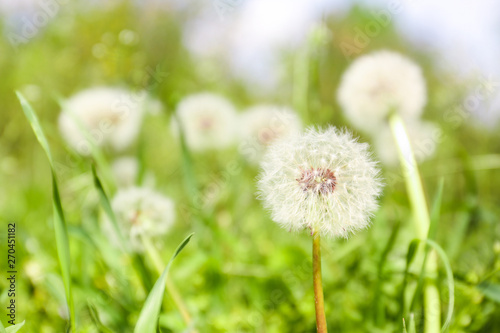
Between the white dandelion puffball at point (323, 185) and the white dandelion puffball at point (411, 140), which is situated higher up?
the white dandelion puffball at point (323, 185)

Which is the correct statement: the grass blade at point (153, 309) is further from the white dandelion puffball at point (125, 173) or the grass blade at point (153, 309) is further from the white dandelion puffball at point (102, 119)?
the white dandelion puffball at point (125, 173)

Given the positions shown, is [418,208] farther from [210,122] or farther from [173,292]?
[210,122]

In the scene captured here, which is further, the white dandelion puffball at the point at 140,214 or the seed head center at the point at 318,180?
the white dandelion puffball at the point at 140,214

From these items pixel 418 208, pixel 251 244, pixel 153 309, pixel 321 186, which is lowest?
pixel 251 244

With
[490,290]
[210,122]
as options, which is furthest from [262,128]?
[490,290]

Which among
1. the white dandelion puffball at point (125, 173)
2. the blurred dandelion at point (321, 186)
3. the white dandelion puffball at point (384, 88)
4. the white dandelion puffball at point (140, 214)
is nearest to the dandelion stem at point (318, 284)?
the blurred dandelion at point (321, 186)

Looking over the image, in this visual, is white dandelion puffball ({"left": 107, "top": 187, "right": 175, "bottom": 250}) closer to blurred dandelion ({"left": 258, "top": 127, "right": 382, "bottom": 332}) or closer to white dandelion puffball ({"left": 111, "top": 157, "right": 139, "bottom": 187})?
blurred dandelion ({"left": 258, "top": 127, "right": 382, "bottom": 332})

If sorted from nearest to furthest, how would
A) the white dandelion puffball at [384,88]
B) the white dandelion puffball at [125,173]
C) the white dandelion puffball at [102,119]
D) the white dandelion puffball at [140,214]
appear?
the white dandelion puffball at [140,214], the white dandelion puffball at [384,88], the white dandelion puffball at [102,119], the white dandelion puffball at [125,173]
